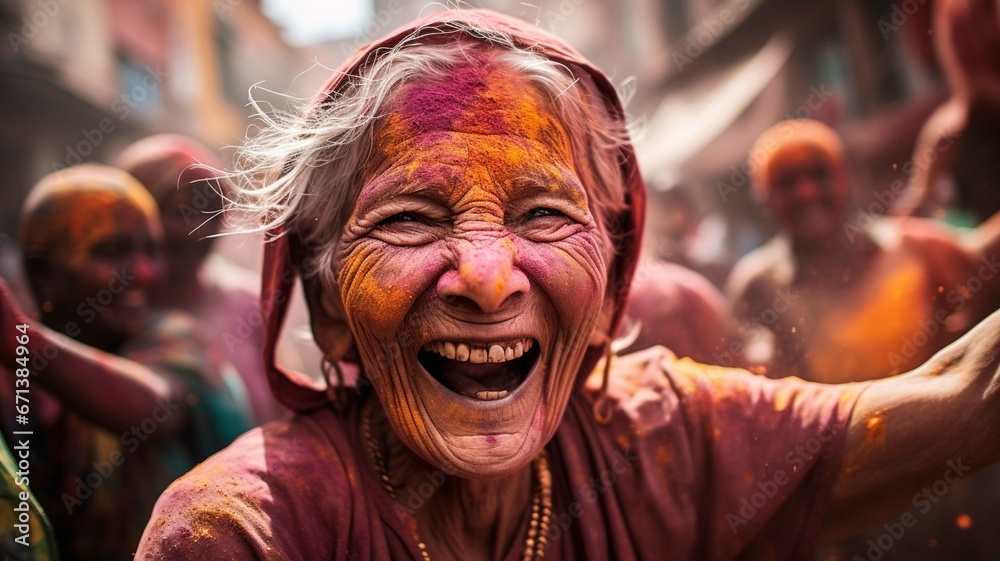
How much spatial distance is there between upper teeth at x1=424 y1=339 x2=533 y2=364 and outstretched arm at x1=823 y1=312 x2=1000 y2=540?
93cm

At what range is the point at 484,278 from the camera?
4.80 ft

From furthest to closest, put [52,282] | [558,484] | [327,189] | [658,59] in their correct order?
1. [658,59]
2. [52,282]
3. [558,484]
4. [327,189]

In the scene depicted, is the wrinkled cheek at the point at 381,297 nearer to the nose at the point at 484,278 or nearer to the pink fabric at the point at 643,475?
the nose at the point at 484,278

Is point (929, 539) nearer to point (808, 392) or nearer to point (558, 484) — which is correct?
point (808, 392)

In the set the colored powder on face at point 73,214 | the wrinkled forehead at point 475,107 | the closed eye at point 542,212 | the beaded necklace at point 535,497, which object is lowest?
the beaded necklace at point 535,497

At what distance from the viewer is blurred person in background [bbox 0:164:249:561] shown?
94.7 inches

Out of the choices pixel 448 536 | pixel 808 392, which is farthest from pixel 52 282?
pixel 808 392

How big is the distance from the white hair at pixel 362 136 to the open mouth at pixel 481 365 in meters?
0.37

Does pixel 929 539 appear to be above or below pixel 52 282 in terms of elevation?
below

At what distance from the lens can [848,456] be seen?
1821mm

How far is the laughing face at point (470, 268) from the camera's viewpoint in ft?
5.05

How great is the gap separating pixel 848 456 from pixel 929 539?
1189mm

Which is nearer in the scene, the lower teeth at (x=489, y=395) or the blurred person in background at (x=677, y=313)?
the lower teeth at (x=489, y=395)

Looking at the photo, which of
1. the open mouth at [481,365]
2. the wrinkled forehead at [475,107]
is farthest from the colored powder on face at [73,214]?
the open mouth at [481,365]
